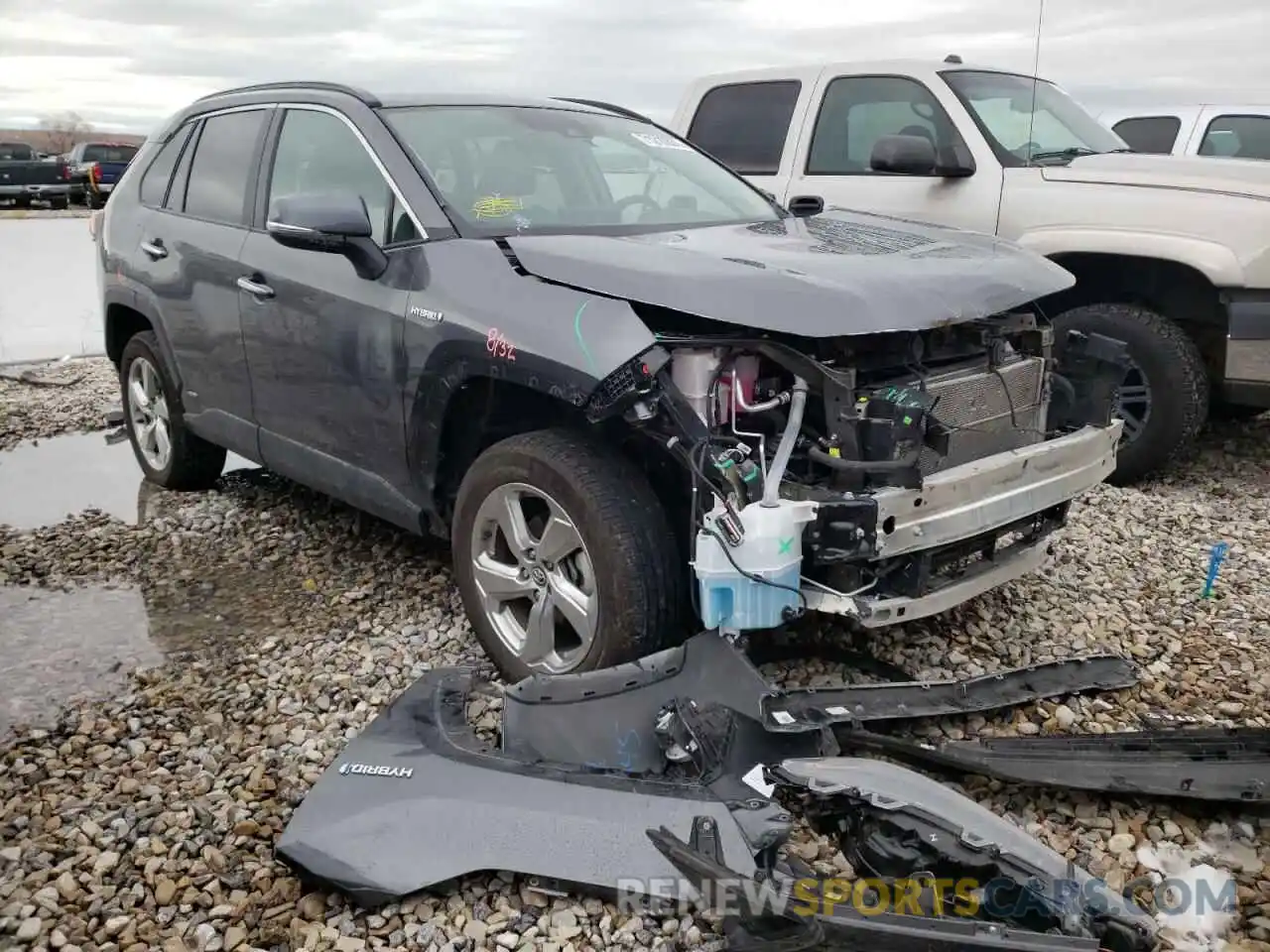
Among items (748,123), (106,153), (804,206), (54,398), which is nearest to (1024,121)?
(748,123)

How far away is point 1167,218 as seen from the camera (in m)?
5.26

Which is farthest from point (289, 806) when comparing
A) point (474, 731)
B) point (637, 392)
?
point (637, 392)

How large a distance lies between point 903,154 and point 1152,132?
174 inches

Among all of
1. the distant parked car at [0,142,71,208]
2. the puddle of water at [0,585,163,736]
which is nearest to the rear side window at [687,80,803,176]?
the puddle of water at [0,585,163,736]

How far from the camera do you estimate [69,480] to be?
614 centimetres

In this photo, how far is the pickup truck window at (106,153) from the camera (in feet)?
88.8

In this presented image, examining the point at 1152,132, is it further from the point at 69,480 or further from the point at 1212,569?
the point at 69,480

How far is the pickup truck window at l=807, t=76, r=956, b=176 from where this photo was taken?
602 centimetres

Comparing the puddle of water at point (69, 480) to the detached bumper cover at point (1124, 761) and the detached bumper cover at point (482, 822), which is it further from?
the detached bumper cover at point (1124, 761)

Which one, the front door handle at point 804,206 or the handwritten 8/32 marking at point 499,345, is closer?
the handwritten 8/32 marking at point 499,345

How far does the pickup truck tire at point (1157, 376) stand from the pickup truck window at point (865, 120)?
4.24 feet

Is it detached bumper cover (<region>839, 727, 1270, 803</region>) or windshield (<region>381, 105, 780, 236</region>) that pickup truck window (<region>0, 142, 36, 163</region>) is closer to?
windshield (<region>381, 105, 780, 236</region>)

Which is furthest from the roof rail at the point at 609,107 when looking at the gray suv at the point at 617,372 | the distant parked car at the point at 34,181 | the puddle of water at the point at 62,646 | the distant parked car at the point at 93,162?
the distant parked car at the point at 34,181

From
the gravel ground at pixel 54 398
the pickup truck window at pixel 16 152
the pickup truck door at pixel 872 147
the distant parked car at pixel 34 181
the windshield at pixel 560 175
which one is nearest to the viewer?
the windshield at pixel 560 175
